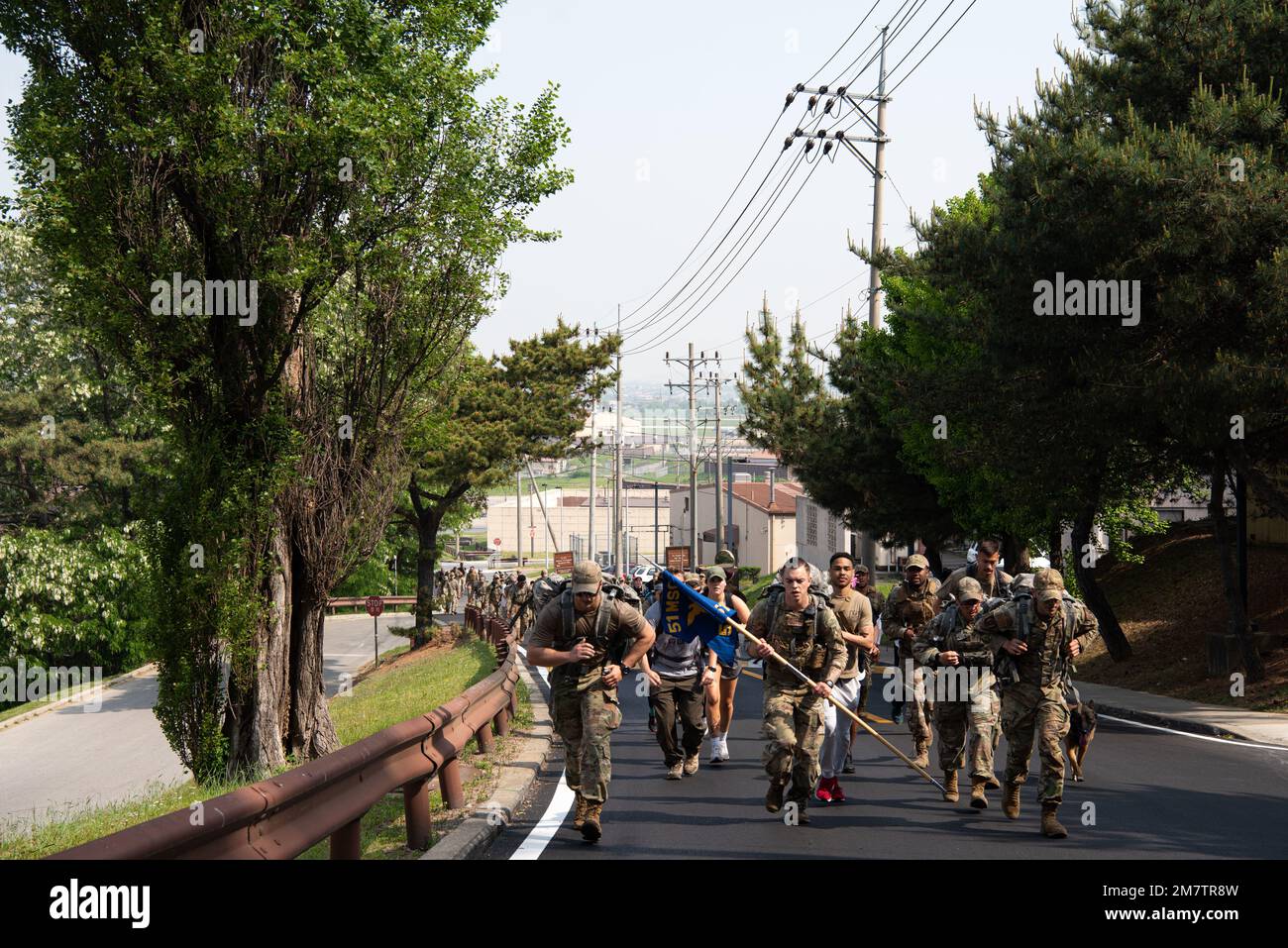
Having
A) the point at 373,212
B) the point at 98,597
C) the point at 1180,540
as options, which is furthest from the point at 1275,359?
the point at 98,597

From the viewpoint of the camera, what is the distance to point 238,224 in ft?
49.9

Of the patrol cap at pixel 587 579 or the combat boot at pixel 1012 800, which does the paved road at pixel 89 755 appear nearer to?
the patrol cap at pixel 587 579

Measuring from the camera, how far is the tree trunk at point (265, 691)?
50.9 ft

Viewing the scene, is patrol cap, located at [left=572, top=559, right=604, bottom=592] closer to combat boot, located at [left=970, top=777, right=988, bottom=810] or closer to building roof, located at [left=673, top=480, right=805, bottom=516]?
combat boot, located at [left=970, top=777, right=988, bottom=810]

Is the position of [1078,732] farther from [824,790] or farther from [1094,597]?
[1094,597]

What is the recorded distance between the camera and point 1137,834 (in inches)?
365

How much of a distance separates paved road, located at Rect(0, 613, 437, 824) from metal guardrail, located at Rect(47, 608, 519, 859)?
7.74 meters

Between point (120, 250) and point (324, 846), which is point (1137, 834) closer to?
point (324, 846)

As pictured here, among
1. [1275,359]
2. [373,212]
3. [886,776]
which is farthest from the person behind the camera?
[1275,359]

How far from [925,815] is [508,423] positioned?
107ft

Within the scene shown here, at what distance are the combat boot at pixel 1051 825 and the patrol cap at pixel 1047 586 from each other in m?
1.41

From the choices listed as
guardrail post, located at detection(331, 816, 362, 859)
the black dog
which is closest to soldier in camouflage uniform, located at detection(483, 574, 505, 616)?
the black dog

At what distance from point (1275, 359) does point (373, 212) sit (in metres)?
11.2

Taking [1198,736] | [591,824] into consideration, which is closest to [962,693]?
[591,824]
